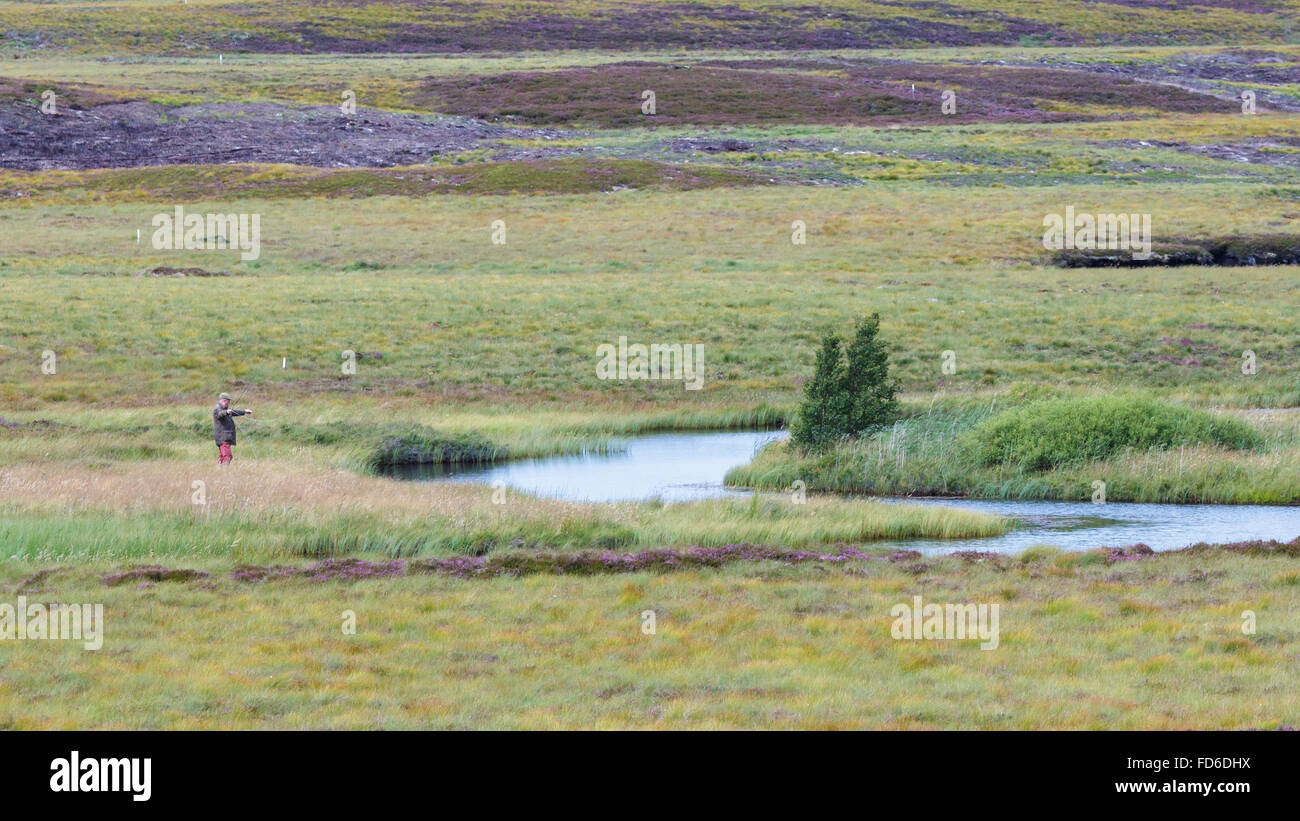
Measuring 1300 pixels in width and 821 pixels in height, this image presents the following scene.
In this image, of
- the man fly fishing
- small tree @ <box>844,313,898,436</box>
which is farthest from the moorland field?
small tree @ <box>844,313,898,436</box>

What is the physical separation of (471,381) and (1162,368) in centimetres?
2074

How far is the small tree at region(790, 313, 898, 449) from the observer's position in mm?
30109

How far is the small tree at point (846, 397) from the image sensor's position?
98.8 feet

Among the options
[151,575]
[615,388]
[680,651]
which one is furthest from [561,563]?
[615,388]

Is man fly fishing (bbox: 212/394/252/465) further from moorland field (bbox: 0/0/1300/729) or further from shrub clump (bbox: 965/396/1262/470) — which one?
shrub clump (bbox: 965/396/1262/470)

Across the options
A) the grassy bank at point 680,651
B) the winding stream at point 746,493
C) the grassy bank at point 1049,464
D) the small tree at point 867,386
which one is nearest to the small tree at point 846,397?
the small tree at point 867,386

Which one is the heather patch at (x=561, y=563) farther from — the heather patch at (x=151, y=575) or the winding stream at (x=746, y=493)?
the winding stream at (x=746, y=493)

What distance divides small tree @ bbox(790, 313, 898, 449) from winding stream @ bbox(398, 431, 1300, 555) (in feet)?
6.98

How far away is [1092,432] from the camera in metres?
28.7

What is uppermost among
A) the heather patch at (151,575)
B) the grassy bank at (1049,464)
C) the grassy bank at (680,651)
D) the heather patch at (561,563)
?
the grassy bank at (1049,464)

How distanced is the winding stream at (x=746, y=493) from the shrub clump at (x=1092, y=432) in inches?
66.6

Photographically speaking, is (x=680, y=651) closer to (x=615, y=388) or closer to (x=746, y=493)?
(x=746, y=493)

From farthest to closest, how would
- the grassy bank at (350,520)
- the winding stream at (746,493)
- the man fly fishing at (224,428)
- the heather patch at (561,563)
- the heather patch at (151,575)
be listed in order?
the man fly fishing at (224,428), the winding stream at (746,493), the grassy bank at (350,520), the heather patch at (561,563), the heather patch at (151,575)
